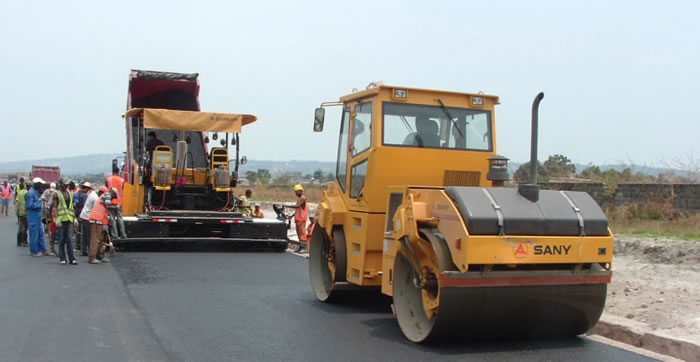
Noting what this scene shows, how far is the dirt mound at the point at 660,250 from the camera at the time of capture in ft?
38.6

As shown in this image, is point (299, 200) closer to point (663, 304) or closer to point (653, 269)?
point (653, 269)

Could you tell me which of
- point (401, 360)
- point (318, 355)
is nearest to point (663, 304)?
point (401, 360)

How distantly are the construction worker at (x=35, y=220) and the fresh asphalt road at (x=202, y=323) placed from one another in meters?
2.45

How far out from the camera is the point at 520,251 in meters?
6.49

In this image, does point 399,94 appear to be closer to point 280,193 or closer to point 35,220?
point 35,220

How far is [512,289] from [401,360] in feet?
3.75

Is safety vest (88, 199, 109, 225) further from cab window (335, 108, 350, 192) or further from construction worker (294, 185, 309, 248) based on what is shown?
cab window (335, 108, 350, 192)

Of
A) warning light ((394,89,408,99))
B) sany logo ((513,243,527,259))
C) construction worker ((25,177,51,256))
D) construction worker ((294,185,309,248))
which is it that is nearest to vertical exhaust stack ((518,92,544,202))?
sany logo ((513,243,527,259))

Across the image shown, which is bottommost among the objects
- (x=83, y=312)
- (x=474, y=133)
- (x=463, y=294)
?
(x=83, y=312)

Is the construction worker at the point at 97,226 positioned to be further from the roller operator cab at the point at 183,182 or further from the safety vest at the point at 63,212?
the roller operator cab at the point at 183,182

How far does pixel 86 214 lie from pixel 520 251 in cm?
1033

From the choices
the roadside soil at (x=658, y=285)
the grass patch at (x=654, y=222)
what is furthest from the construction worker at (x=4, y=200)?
the roadside soil at (x=658, y=285)

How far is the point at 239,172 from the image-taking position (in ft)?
61.6

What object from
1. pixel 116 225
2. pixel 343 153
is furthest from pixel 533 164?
pixel 116 225
